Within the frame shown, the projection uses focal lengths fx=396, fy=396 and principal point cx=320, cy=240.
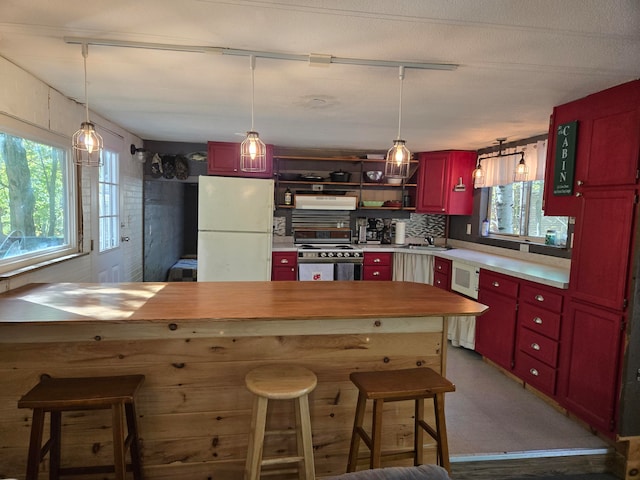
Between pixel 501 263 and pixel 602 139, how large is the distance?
55.1 inches

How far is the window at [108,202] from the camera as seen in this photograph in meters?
3.53

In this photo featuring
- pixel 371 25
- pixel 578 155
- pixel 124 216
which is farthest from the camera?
pixel 124 216

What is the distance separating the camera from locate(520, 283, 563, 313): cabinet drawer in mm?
2735

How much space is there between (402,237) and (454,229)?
685mm

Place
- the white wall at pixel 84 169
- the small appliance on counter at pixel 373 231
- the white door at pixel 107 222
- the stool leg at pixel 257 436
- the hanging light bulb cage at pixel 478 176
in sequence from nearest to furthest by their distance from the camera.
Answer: the stool leg at pixel 257 436
the white wall at pixel 84 169
the white door at pixel 107 222
the hanging light bulb cage at pixel 478 176
the small appliance on counter at pixel 373 231

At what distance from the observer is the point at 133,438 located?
5.71ft

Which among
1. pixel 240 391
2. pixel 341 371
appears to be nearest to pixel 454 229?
pixel 341 371

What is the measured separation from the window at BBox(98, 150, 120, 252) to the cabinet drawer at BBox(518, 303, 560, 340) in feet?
11.7

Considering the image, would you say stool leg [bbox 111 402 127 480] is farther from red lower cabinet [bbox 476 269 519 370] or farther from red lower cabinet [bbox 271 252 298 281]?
red lower cabinet [bbox 271 252 298 281]

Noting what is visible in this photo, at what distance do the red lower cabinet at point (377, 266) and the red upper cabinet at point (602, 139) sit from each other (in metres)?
2.18

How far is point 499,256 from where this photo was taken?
4.11 m

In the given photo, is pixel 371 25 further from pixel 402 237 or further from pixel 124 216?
pixel 402 237

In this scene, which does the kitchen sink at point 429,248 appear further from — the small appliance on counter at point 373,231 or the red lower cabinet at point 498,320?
the red lower cabinet at point 498,320

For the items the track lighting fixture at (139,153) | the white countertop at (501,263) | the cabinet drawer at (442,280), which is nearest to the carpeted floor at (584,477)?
the white countertop at (501,263)
